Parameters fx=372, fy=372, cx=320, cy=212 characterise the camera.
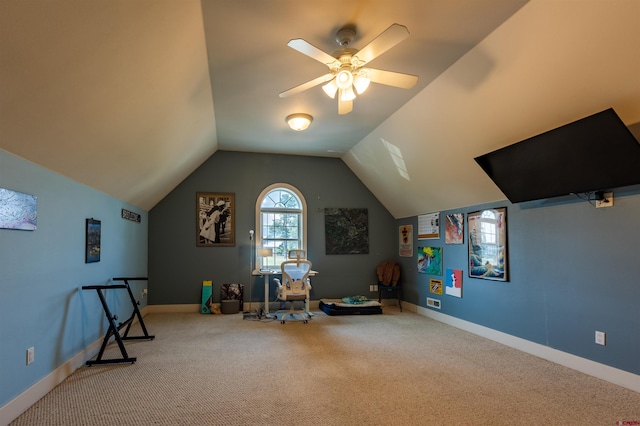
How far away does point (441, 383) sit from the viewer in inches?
132

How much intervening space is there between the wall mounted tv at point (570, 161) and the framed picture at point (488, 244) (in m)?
0.57

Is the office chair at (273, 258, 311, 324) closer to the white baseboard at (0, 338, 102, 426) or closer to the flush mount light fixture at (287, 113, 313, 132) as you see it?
the flush mount light fixture at (287, 113, 313, 132)

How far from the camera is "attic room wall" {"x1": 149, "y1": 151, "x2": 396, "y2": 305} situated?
6758 millimetres

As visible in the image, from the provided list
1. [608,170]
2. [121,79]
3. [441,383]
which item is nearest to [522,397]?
[441,383]

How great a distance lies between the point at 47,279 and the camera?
315cm

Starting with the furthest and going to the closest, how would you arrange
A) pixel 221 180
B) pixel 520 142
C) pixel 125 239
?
pixel 221 180 < pixel 125 239 < pixel 520 142

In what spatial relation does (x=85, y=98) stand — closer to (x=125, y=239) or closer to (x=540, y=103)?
(x=125, y=239)

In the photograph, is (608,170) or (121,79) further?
(608,170)

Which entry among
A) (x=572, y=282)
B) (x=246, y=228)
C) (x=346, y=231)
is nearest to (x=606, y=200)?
(x=572, y=282)

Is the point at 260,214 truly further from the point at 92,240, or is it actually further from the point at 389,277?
the point at 92,240

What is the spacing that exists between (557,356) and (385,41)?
3.63m

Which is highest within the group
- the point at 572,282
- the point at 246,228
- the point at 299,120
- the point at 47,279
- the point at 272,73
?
the point at 272,73

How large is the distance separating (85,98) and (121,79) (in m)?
0.29

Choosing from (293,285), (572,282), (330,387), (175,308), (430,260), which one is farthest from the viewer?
(175,308)
